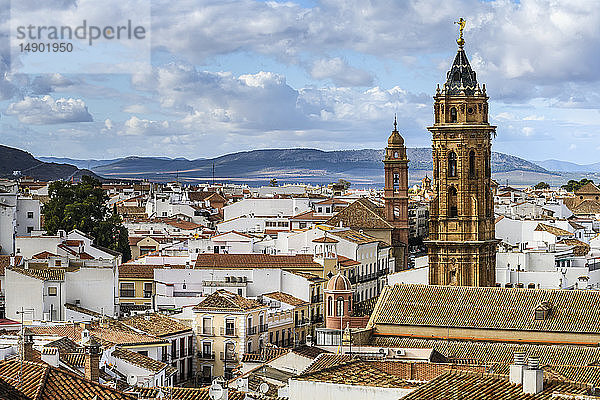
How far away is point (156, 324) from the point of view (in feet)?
190

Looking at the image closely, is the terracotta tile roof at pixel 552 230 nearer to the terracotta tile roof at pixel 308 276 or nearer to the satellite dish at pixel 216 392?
the terracotta tile roof at pixel 308 276

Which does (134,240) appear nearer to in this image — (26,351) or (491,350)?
(491,350)

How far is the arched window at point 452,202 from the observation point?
72438 millimetres

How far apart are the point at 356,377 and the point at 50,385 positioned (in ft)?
24.2

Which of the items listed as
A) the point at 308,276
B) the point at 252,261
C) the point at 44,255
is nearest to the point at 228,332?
the point at 308,276

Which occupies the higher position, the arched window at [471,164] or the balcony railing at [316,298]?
the arched window at [471,164]

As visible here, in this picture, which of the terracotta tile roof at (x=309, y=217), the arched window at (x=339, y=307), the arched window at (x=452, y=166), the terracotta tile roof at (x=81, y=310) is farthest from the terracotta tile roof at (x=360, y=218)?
the arched window at (x=339, y=307)

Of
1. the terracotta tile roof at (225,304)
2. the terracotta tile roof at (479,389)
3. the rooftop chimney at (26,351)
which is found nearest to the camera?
the terracotta tile roof at (479,389)

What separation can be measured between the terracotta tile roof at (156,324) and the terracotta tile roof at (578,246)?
33.6 m

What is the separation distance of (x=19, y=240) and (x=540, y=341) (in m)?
36.4

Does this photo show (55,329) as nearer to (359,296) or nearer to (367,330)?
(367,330)

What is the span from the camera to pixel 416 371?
1362 inches

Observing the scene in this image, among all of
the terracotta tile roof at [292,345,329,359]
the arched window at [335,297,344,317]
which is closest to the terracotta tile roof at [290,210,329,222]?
the arched window at [335,297,344,317]

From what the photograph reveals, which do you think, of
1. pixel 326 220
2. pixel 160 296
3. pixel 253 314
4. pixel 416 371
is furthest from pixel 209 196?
pixel 416 371
